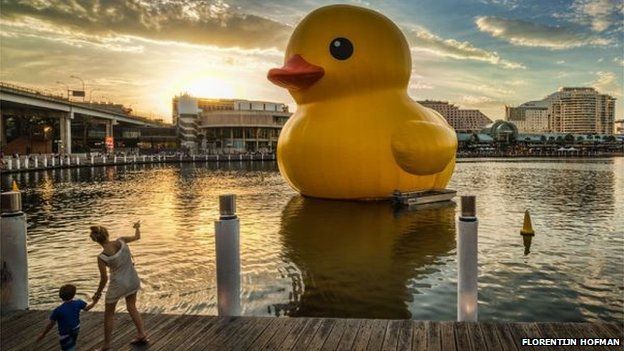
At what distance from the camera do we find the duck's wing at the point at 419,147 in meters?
16.8

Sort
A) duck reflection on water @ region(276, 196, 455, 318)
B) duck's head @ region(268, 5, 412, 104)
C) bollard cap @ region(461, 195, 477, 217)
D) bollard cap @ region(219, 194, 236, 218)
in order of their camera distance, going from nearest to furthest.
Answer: bollard cap @ region(461, 195, 477, 217)
bollard cap @ region(219, 194, 236, 218)
duck reflection on water @ region(276, 196, 455, 318)
duck's head @ region(268, 5, 412, 104)

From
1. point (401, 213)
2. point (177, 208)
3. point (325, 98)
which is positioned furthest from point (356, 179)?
point (177, 208)

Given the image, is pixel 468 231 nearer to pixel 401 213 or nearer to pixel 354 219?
pixel 354 219

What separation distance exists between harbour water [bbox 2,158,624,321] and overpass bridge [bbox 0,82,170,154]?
57865mm

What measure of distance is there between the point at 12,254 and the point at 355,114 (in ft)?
42.8

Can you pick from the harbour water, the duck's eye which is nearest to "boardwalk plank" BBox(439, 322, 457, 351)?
the harbour water

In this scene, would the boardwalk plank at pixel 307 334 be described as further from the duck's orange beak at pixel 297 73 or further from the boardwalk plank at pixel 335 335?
the duck's orange beak at pixel 297 73

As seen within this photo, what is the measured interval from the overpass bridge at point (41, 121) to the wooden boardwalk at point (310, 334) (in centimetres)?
6768

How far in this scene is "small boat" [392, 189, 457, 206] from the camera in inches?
720

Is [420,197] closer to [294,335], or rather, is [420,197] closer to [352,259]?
[352,259]

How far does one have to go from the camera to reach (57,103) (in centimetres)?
7894

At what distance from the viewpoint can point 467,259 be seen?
18.8 feet

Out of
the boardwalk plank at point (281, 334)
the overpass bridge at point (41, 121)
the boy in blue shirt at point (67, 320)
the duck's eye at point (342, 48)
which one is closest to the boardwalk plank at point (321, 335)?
the boardwalk plank at point (281, 334)

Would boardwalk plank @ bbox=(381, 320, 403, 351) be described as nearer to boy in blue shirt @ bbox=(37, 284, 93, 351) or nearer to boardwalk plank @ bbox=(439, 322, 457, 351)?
boardwalk plank @ bbox=(439, 322, 457, 351)
